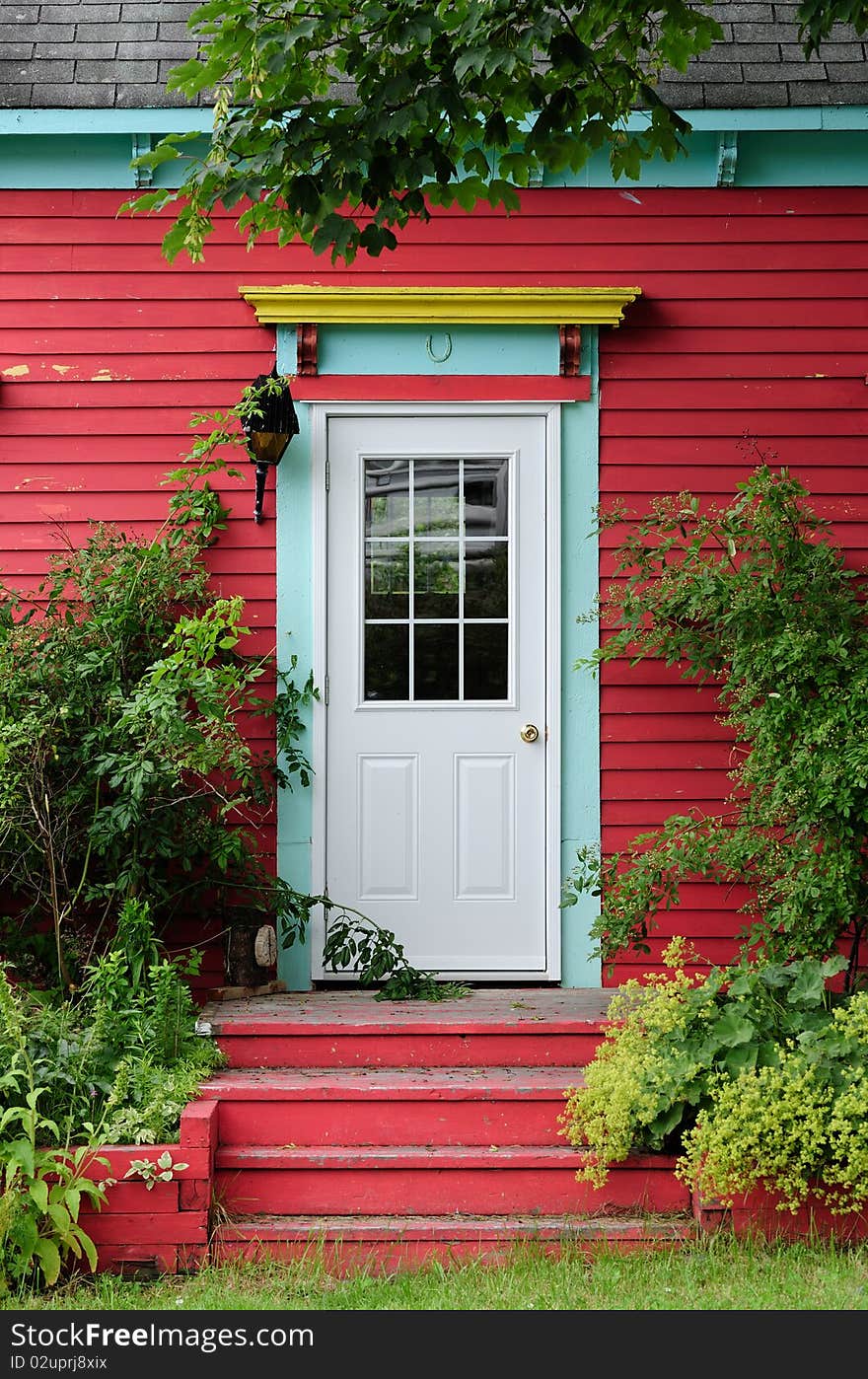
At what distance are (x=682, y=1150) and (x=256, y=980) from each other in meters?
1.86

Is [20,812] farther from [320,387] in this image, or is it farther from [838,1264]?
[838,1264]

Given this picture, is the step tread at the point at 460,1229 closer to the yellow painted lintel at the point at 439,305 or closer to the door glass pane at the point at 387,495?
the door glass pane at the point at 387,495

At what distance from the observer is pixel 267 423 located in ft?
16.2

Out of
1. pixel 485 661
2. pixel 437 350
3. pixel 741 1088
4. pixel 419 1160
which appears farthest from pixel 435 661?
pixel 741 1088

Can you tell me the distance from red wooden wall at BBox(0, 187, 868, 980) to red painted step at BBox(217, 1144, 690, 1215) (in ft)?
7.25

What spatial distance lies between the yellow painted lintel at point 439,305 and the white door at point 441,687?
0.41m

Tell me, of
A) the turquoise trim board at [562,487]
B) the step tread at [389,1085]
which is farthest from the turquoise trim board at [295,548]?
the step tread at [389,1085]

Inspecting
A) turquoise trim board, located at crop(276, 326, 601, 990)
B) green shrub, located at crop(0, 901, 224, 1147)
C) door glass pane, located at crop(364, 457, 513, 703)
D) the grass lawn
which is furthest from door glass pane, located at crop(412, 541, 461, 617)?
the grass lawn

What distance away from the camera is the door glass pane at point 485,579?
205 inches

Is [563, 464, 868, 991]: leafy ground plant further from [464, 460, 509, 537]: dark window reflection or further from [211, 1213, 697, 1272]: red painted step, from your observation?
[211, 1213, 697, 1272]: red painted step

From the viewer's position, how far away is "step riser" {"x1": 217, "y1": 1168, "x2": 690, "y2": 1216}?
3.78m

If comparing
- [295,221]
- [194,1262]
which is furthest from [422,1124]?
[295,221]

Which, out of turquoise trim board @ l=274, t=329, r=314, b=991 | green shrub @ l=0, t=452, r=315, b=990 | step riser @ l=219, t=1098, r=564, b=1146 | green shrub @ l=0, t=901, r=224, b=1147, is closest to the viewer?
green shrub @ l=0, t=901, r=224, b=1147

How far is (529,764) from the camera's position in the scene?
5141 millimetres
